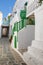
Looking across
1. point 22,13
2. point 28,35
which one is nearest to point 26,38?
point 28,35

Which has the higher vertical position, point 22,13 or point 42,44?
point 22,13

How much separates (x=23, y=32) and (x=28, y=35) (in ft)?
1.99

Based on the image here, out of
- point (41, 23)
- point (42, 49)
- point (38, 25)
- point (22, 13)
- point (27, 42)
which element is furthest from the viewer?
point (22, 13)

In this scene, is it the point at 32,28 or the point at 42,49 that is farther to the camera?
the point at 32,28

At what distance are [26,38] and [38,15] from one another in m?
4.96

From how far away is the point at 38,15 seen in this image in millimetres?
13398

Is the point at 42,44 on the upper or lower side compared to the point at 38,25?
lower

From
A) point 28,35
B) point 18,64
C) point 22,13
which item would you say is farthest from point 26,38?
point 18,64

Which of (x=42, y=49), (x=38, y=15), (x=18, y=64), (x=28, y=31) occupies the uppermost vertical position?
(x=38, y=15)

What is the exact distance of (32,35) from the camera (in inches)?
709

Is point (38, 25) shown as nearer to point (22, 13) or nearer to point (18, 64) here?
point (18, 64)

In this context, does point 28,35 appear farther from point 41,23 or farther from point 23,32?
point 41,23

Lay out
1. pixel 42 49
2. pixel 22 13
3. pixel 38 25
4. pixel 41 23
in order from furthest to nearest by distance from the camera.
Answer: pixel 22 13 < pixel 38 25 < pixel 41 23 < pixel 42 49

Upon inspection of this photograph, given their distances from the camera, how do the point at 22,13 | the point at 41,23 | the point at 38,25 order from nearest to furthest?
the point at 41,23 < the point at 38,25 < the point at 22,13
